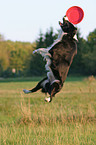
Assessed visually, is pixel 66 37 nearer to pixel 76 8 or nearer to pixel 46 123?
pixel 76 8

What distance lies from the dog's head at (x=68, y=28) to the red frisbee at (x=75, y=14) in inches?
2.2

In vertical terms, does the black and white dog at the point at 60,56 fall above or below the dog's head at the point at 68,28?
below

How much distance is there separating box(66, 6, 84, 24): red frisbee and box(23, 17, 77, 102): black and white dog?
65mm

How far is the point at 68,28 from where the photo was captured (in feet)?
12.1

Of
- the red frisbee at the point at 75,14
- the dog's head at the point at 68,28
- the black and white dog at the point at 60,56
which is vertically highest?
the red frisbee at the point at 75,14

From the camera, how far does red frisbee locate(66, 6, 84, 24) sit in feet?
11.9

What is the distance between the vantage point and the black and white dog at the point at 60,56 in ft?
11.9

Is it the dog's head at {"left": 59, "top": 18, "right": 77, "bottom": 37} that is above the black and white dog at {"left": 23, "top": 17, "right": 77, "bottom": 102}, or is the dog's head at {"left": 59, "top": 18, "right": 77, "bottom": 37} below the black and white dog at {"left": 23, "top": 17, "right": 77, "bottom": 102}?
above

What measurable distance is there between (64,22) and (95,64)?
7949 cm

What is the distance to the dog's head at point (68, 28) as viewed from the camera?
11.9 feet

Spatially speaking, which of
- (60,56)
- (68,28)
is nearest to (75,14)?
(68,28)

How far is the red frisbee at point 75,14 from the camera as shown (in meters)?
3.62

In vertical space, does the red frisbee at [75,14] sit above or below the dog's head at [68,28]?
above

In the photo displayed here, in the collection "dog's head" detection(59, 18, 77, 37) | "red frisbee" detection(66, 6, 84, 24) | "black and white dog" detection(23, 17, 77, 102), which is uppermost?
"red frisbee" detection(66, 6, 84, 24)
